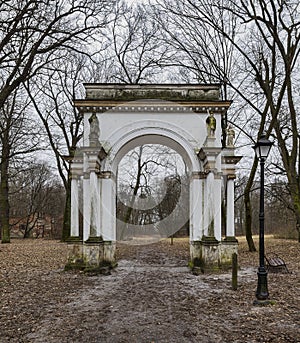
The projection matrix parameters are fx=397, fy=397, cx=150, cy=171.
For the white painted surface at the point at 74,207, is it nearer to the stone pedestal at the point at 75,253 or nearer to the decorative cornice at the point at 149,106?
the stone pedestal at the point at 75,253

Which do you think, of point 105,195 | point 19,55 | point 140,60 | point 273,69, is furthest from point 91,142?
point 140,60

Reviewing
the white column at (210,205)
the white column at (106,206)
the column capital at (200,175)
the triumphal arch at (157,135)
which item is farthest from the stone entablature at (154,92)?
the white column at (210,205)

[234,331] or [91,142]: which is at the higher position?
[91,142]

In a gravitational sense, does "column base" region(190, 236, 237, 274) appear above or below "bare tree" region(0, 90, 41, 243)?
below

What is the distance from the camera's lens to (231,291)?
10.6 meters

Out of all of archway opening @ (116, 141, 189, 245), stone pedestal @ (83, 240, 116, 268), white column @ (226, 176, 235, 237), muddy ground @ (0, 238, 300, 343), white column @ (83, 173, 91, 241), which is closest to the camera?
muddy ground @ (0, 238, 300, 343)

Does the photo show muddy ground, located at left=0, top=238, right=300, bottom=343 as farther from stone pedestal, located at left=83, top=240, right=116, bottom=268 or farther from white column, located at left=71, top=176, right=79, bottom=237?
white column, located at left=71, top=176, right=79, bottom=237

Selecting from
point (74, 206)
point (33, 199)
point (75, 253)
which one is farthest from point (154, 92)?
point (33, 199)

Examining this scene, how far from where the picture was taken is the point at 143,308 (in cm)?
888

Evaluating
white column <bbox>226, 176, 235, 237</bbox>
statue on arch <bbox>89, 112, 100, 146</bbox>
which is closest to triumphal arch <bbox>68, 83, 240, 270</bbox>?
white column <bbox>226, 176, 235, 237</bbox>

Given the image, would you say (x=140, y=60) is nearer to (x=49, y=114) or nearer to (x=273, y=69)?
(x=49, y=114)

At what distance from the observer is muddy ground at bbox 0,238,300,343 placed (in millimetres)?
6843

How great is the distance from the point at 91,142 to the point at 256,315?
28.5 ft

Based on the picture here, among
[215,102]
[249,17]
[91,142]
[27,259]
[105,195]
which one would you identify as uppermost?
[249,17]
